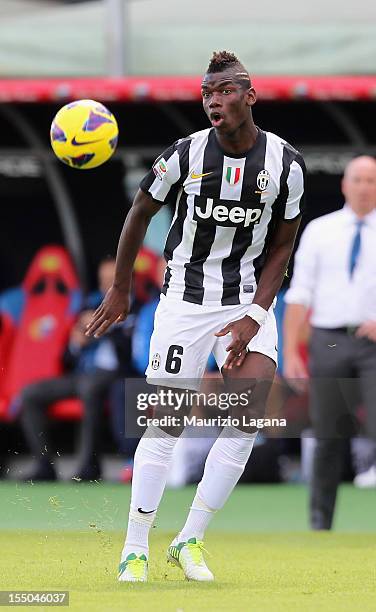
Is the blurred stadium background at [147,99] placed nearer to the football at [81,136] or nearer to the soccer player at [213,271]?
the football at [81,136]

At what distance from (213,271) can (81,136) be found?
42.9 inches

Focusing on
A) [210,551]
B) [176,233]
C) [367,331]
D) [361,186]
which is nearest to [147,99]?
[361,186]

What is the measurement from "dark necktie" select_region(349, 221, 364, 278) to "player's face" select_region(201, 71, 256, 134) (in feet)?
11.1

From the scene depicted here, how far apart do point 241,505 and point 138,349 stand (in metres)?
2.07

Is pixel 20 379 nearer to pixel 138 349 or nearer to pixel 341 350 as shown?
pixel 138 349

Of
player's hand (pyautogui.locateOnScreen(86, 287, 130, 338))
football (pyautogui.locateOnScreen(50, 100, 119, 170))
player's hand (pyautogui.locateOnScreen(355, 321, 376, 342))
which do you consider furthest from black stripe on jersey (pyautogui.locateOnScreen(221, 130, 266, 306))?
player's hand (pyautogui.locateOnScreen(355, 321, 376, 342))

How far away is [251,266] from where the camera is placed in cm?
692

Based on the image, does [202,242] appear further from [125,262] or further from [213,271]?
[125,262]

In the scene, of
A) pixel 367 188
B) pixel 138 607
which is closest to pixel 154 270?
pixel 367 188

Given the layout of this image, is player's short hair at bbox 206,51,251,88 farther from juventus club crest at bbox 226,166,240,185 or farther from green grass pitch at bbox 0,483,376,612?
green grass pitch at bbox 0,483,376,612

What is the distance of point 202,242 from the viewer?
22.5ft

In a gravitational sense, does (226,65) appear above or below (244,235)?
above

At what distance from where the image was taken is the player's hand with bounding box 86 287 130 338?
675 centimetres

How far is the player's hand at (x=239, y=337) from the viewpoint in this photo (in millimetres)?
6699
